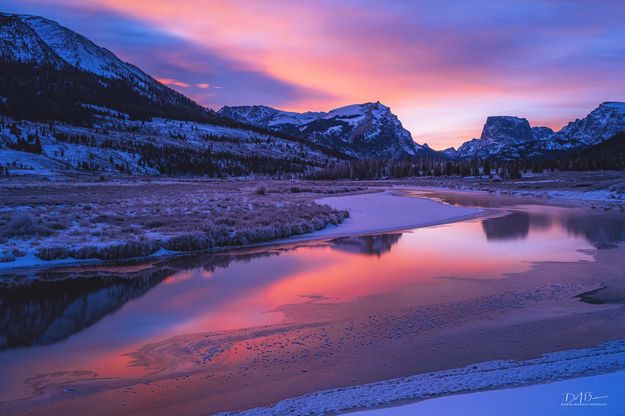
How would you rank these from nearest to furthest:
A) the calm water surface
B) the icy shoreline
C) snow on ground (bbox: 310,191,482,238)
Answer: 1. the calm water surface
2. the icy shoreline
3. snow on ground (bbox: 310,191,482,238)

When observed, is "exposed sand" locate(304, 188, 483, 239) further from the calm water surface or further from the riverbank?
the calm water surface

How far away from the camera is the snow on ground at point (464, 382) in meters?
6.09

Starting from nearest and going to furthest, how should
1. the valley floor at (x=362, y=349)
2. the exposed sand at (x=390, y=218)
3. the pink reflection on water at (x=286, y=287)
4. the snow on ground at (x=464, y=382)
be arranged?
the snow on ground at (x=464, y=382) → the valley floor at (x=362, y=349) → the pink reflection on water at (x=286, y=287) → the exposed sand at (x=390, y=218)

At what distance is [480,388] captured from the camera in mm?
6391

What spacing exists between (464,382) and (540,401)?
1.12m

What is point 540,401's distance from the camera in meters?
5.77

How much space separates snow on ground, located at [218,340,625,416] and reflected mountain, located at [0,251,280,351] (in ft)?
21.0

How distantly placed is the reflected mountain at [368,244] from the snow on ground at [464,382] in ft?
37.3

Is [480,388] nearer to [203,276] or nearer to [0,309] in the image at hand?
[203,276]

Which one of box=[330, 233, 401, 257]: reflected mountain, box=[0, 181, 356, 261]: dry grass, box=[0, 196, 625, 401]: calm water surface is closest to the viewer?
box=[0, 196, 625, 401]: calm water surface

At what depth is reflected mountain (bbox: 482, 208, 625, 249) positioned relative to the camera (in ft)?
73.5

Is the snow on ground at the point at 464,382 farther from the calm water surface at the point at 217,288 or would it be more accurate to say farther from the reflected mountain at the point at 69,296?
the reflected mountain at the point at 69,296

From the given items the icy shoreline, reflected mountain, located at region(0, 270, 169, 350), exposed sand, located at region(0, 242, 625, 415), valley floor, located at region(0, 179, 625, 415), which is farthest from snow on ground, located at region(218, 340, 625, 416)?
the icy shoreline
